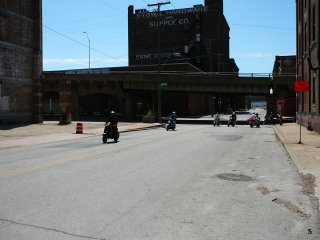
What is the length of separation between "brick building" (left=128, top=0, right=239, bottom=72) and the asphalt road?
98.8 meters

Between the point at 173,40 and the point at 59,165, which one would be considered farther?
the point at 173,40

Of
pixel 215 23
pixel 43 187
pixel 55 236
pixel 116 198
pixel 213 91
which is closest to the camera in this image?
pixel 55 236

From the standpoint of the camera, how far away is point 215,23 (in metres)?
110

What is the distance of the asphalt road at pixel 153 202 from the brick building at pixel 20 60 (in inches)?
1053

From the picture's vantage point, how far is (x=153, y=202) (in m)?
6.71

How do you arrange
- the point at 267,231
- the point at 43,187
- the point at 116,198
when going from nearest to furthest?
the point at 267,231 < the point at 116,198 < the point at 43,187

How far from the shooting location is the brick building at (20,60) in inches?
1403

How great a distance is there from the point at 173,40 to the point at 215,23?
43.9 feet

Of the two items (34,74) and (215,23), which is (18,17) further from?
(215,23)

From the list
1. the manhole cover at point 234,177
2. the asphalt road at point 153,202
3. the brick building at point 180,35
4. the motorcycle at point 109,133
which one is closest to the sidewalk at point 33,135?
the motorcycle at point 109,133

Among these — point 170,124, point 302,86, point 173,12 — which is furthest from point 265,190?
point 173,12

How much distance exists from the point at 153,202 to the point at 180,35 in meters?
111

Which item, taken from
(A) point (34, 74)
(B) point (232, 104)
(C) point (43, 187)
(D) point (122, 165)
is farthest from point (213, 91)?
(B) point (232, 104)

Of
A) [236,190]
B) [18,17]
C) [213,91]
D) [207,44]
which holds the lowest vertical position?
[236,190]
